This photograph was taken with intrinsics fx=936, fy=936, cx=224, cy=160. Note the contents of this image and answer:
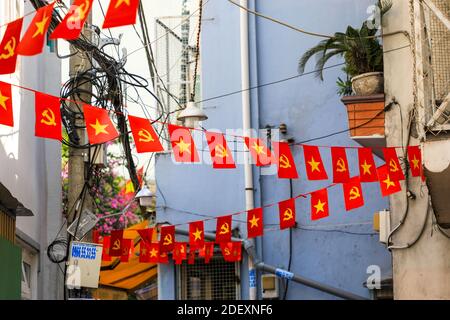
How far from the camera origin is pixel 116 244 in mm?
14867

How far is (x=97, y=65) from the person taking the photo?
14.2 metres

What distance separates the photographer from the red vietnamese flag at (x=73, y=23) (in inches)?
320

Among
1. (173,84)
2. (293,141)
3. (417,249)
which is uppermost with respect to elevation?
(173,84)

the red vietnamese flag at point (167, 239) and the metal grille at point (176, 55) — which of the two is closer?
the red vietnamese flag at point (167, 239)

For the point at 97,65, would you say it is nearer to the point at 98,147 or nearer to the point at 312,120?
the point at 98,147

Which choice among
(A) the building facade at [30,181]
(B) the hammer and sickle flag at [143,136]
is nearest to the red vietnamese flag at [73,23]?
(B) the hammer and sickle flag at [143,136]

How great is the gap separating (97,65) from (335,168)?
4302 mm

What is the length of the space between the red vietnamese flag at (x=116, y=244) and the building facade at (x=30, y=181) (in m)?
1.29

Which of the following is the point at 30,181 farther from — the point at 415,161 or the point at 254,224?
the point at 415,161

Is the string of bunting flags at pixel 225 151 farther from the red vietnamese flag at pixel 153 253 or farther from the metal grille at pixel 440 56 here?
the red vietnamese flag at pixel 153 253

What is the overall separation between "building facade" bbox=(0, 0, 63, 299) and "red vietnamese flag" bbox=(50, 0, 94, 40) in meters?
3.86

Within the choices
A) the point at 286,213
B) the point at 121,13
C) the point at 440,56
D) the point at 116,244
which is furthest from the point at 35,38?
the point at 116,244

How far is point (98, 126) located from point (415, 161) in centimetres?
441
